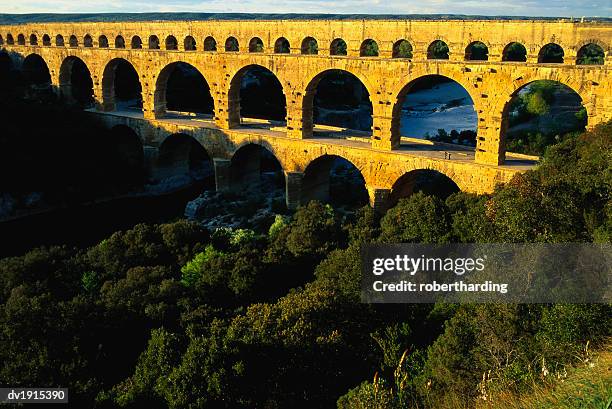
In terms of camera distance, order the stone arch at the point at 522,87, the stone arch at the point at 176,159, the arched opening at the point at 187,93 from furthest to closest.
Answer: the arched opening at the point at 187,93 < the stone arch at the point at 176,159 < the stone arch at the point at 522,87

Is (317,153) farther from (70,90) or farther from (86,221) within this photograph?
(70,90)

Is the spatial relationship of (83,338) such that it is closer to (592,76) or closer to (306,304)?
(306,304)

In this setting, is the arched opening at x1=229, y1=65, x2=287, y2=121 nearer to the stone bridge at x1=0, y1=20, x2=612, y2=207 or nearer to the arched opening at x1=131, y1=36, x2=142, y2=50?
the arched opening at x1=131, y1=36, x2=142, y2=50

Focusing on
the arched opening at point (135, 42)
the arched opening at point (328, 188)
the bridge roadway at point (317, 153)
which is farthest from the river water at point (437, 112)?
the arched opening at point (135, 42)

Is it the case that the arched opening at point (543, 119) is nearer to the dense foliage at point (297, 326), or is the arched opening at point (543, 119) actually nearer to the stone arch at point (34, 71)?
the dense foliage at point (297, 326)

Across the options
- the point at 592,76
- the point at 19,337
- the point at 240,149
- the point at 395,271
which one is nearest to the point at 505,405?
the point at 395,271

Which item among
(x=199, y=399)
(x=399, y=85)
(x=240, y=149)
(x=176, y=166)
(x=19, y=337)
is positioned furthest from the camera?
(x=176, y=166)

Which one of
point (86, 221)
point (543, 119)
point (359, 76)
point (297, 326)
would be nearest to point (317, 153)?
point (359, 76)
